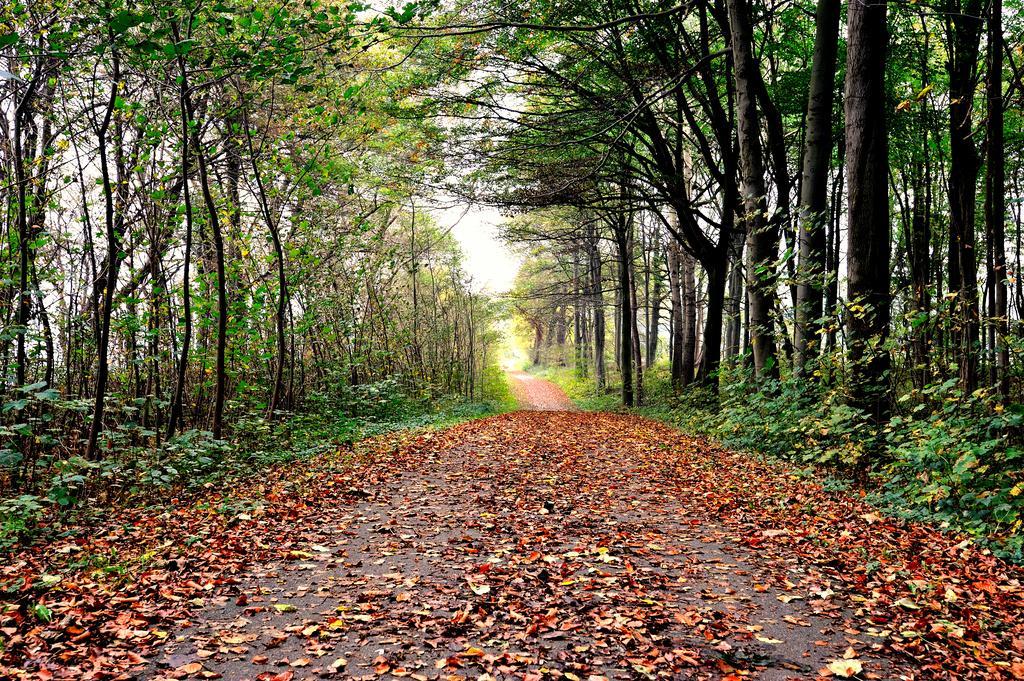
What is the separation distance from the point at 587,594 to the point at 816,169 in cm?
778

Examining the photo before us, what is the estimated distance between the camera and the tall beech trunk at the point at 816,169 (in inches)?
333

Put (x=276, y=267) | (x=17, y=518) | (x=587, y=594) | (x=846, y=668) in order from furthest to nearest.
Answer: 1. (x=276, y=267)
2. (x=17, y=518)
3. (x=587, y=594)
4. (x=846, y=668)

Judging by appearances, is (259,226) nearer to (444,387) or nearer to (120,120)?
(120,120)

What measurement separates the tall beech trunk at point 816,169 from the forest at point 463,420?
0.21 feet

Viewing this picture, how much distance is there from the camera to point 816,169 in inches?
354

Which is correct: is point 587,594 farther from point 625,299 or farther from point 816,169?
point 625,299

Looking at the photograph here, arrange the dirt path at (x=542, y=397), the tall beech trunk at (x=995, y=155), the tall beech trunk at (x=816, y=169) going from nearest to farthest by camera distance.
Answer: the tall beech trunk at (x=995, y=155) → the tall beech trunk at (x=816, y=169) → the dirt path at (x=542, y=397)

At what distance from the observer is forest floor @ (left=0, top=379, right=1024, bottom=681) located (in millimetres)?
3057

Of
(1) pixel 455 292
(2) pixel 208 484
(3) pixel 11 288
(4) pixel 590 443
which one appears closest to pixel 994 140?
Answer: (4) pixel 590 443

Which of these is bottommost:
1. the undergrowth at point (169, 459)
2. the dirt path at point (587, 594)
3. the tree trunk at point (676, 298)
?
the dirt path at point (587, 594)

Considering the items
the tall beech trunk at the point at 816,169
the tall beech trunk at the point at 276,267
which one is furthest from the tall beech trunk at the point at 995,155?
the tall beech trunk at the point at 276,267


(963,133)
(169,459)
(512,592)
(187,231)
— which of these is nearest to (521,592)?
(512,592)

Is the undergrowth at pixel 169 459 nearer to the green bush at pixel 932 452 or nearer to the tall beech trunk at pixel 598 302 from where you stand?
the green bush at pixel 932 452

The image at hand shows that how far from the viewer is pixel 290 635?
339cm
